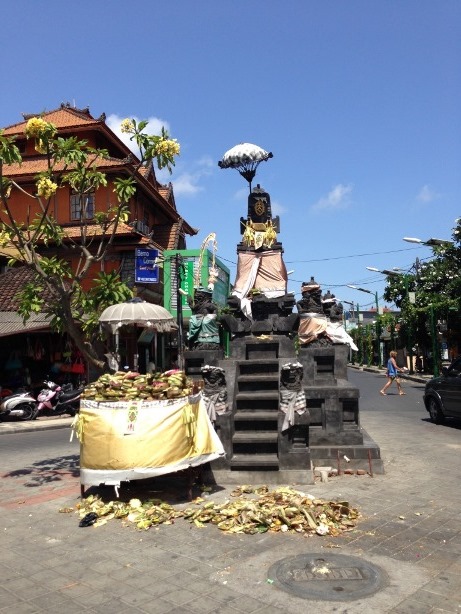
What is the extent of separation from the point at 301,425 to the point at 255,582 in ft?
11.8

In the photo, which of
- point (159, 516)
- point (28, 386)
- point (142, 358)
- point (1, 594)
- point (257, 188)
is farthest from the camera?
point (142, 358)

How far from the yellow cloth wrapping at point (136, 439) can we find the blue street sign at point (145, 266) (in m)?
14.6

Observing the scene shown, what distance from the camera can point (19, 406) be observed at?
663 inches

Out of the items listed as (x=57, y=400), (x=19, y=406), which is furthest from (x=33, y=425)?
(x=57, y=400)

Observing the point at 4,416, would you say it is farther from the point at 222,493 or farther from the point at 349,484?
the point at 349,484

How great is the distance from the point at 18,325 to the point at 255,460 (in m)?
12.4

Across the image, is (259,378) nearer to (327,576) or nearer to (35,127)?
(327,576)

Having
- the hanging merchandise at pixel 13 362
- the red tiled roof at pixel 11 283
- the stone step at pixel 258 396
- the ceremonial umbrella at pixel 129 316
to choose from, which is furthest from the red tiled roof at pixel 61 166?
the stone step at pixel 258 396

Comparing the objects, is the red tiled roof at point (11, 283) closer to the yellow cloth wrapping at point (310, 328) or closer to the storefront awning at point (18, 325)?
the storefront awning at point (18, 325)

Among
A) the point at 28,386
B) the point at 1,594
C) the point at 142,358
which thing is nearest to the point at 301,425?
the point at 1,594

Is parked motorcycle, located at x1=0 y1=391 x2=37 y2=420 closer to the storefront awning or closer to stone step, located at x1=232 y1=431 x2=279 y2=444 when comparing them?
the storefront awning

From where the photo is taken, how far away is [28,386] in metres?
18.9

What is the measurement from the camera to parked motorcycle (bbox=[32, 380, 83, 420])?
1748 cm

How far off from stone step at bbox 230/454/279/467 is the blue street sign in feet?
46.6
